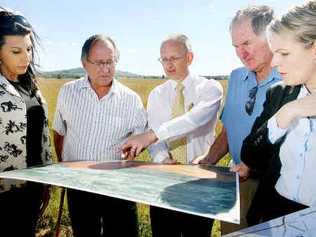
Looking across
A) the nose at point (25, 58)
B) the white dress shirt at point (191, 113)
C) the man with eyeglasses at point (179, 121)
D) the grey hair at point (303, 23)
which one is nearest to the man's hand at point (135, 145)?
the man with eyeglasses at point (179, 121)

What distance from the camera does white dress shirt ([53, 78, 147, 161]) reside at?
350 centimetres

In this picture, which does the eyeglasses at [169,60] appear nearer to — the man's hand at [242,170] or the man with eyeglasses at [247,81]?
the man with eyeglasses at [247,81]

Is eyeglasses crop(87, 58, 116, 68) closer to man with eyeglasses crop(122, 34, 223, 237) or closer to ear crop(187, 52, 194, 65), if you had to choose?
man with eyeglasses crop(122, 34, 223, 237)

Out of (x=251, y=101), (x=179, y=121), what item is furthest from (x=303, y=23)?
(x=179, y=121)

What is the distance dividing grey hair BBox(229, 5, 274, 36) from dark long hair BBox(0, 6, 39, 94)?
147 centimetres

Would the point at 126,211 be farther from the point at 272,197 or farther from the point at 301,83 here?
the point at 301,83

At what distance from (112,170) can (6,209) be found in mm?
859

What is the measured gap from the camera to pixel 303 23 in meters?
2.11

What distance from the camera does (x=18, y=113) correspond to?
2920 millimetres

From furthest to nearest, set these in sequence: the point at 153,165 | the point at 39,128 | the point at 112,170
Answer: the point at 39,128 < the point at 153,165 < the point at 112,170

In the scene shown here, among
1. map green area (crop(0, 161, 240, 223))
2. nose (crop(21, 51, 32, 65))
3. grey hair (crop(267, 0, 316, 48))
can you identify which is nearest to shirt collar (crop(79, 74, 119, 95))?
nose (crop(21, 51, 32, 65))

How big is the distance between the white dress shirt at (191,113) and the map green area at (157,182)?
0.69 meters

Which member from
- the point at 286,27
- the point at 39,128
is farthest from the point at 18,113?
the point at 286,27

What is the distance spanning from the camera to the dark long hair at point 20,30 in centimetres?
303
